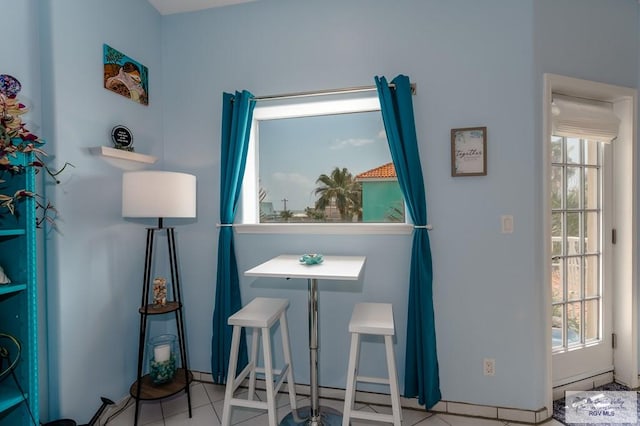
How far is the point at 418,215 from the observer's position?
2.02 m

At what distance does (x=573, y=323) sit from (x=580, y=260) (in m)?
0.46

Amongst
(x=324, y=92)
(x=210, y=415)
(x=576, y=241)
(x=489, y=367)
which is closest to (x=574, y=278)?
(x=576, y=241)

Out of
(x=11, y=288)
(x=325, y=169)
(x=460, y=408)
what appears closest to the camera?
(x=11, y=288)

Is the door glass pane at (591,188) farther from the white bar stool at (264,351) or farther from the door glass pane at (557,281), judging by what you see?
the white bar stool at (264,351)

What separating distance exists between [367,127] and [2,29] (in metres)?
2.15

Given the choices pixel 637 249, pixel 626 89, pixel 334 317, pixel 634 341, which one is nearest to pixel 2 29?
pixel 334 317

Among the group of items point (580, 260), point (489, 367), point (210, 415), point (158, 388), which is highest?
point (580, 260)

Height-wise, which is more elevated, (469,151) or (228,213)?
(469,151)

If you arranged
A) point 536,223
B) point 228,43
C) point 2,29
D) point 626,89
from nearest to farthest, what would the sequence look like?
point 2,29 → point 536,223 → point 626,89 → point 228,43

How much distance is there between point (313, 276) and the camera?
4.98ft

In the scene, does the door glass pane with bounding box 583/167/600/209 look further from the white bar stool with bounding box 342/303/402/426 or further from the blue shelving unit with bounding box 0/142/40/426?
the blue shelving unit with bounding box 0/142/40/426

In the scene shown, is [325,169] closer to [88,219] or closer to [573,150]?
[88,219]

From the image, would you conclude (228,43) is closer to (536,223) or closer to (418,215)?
(418,215)

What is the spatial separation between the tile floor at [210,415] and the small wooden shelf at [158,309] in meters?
0.69
